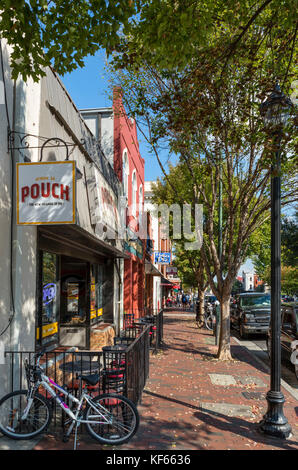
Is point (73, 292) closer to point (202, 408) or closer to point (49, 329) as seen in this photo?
point (49, 329)

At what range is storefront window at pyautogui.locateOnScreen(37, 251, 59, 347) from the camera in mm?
7707

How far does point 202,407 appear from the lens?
6.92 m

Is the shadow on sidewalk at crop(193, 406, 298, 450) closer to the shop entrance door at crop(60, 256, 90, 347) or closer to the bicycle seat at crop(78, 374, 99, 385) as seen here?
the bicycle seat at crop(78, 374, 99, 385)

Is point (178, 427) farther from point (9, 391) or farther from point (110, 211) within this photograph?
point (110, 211)

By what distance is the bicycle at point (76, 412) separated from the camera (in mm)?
5055

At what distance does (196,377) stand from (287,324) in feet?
10.3

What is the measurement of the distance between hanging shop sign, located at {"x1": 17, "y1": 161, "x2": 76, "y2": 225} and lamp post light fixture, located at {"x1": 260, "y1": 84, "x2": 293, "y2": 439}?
314cm

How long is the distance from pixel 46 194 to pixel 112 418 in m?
3.15

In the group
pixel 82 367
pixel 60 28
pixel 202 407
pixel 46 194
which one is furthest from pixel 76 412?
pixel 60 28

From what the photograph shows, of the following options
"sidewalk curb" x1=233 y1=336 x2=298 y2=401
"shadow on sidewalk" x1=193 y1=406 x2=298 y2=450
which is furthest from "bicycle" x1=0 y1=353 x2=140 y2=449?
"sidewalk curb" x1=233 y1=336 x2=298 y2=401

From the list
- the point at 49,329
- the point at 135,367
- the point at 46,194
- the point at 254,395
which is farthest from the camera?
the point at 49,329

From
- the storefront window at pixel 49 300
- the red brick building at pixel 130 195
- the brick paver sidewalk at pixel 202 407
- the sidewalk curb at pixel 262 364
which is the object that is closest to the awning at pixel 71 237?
the storefront window at pixel 49 300

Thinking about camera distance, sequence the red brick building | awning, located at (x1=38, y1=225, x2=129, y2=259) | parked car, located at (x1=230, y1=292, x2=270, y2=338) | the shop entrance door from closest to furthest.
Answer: awning, located at (x1=38, y1=225, x2=129, y2=259), the shop entrance door, the red brick building, parked car, located at (x1=230, y1=292, x2=270, y2=338)
